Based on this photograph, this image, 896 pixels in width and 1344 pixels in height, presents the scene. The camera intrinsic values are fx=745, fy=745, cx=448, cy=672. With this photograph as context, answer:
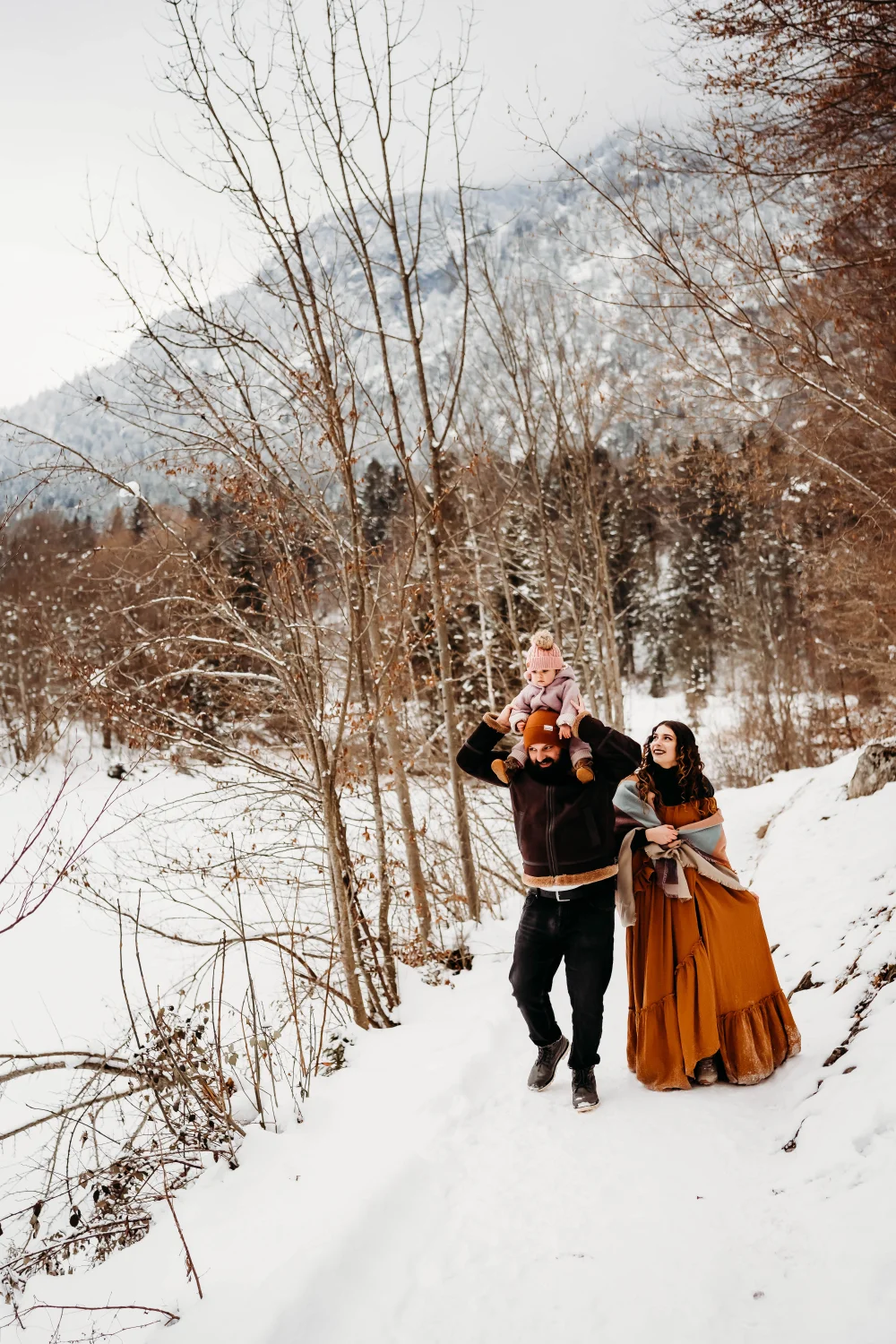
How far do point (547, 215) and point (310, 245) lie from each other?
2154 millimetres

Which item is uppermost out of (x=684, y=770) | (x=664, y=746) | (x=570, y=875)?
(x=664, y=746)

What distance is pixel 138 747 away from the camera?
558cm

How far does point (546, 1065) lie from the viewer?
11.7ft

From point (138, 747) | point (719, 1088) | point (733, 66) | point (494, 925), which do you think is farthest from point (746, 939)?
point (733, 66)

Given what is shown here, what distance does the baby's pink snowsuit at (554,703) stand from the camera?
3.46 meters

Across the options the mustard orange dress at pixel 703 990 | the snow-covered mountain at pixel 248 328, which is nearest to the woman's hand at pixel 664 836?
the mustard orange dress at pixel 703 990

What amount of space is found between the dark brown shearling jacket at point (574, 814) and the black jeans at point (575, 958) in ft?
0.43

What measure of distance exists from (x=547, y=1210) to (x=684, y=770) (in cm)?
184

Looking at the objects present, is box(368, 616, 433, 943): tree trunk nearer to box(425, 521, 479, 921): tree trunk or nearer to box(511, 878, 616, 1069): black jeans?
box(425, 521, 479, 921): tree trunk

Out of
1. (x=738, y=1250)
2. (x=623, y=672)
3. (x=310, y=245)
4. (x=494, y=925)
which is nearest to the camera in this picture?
(x=738, y=1250)

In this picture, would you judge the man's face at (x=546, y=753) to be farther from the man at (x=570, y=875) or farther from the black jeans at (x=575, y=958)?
the black jeans at (x=575, y=958)

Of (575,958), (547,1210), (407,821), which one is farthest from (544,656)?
(407,821)

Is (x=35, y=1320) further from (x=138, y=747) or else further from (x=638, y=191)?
(x=638, y=191)

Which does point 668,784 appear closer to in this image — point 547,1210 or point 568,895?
point 568,895
